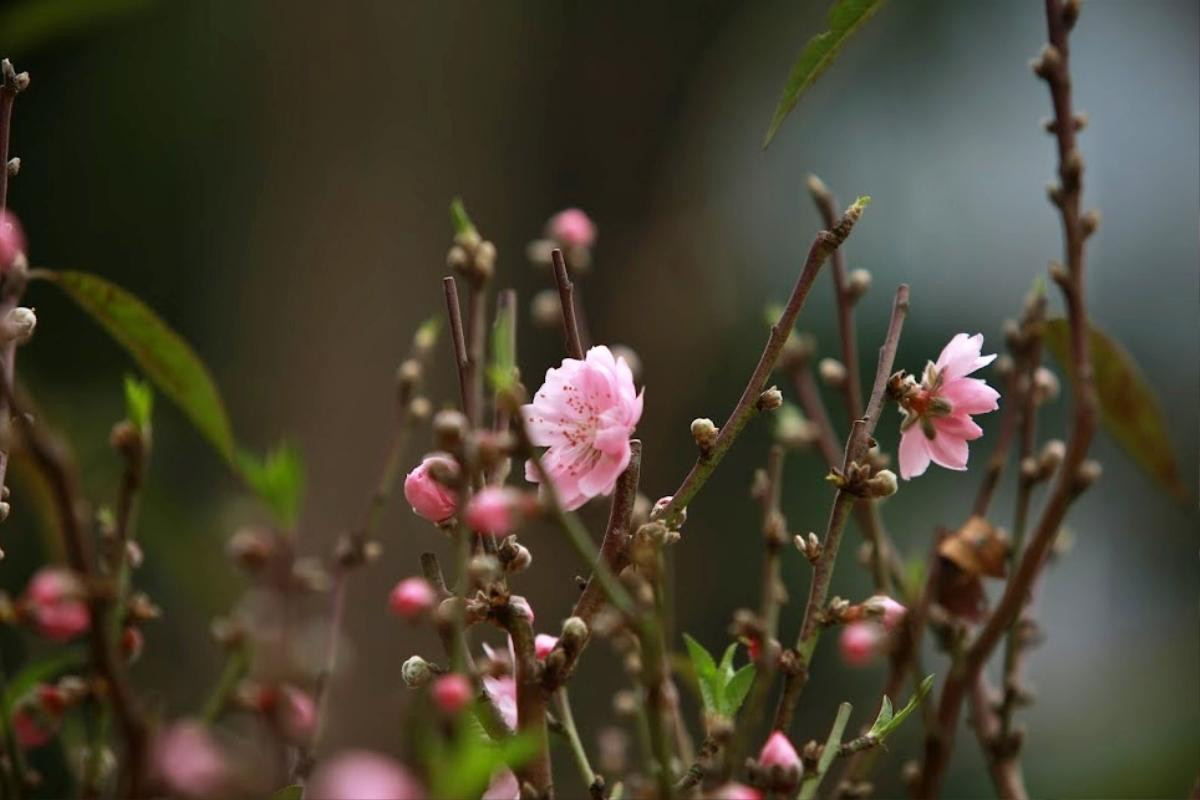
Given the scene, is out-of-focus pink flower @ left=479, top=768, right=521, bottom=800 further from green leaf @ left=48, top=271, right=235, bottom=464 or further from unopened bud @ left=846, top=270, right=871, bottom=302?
unopened bud @ left=846, top=270, right=871, bottom=302

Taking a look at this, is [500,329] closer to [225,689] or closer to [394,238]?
[225,689]

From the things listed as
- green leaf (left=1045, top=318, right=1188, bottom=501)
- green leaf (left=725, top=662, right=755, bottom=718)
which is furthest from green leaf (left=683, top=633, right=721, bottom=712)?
green leaf (left=1045, top=318, right=1188, bottom=501)

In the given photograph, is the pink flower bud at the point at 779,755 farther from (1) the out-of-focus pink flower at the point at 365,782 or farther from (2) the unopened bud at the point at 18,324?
(2) the unopened bud at the point at 18,324

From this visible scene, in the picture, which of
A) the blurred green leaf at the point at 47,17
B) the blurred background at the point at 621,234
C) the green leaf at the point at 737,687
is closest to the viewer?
the green leaf at the point at 737,687

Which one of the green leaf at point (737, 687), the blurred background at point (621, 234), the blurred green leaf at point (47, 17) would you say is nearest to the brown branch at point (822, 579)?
the green leaf at point (737, 687)

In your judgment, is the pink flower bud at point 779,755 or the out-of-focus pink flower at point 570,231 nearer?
the pink flower bud at point 779,755

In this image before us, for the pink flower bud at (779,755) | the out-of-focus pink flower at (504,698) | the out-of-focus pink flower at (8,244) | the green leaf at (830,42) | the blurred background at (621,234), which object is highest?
the green leaf at (830,42)

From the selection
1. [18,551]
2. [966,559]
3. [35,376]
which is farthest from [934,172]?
[966,559]
